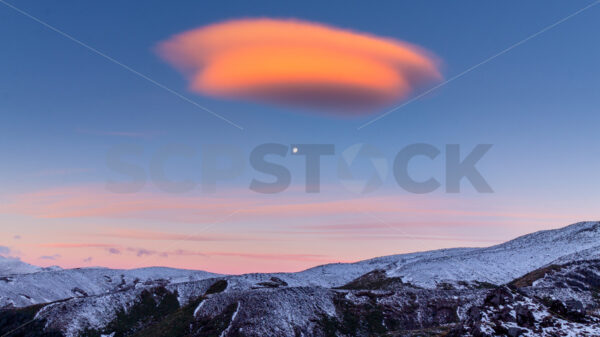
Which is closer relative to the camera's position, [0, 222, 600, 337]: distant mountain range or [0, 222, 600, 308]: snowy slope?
[0, 222, 600, 337]: distant mountain range

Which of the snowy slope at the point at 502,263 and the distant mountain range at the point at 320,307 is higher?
the snowy slope at the point at 502,263

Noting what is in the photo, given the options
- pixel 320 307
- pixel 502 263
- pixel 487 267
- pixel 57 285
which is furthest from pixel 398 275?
pixel 57 285

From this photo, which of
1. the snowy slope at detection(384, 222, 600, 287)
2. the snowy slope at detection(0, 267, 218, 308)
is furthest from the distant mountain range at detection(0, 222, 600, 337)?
the snowy slope at detection(384, 222, 600, 287)

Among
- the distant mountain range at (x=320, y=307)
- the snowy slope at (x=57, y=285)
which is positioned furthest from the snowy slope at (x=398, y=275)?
the distant mountain range at (x=320, y=307)

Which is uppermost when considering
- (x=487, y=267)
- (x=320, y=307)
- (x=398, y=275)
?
(x=487, y=267)

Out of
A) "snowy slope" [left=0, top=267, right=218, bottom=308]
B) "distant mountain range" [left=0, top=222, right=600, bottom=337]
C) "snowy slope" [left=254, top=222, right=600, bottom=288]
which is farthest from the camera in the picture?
"snowy slope" [left=254, top=222, right=600, bottom=288]

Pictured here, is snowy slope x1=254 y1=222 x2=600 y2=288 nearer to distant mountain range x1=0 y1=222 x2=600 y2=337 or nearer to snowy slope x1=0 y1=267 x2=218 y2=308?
distant mountain range x1=0 y1=222 x2=600 y2=337

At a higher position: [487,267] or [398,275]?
[487,267]

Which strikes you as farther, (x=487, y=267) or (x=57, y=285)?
(x=57, y=285)

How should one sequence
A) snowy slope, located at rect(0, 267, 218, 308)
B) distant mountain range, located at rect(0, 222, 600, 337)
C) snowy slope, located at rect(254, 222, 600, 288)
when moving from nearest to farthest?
distant mountain range, located at rect(0, 222, 600, 337) → snowy slope, located at rect(0, 267, 218, 308) → snowy slope, located at rect(254, 222, 600, 288)

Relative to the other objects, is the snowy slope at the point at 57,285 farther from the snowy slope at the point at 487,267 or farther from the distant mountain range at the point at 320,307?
the snowy slope at the point at 487,267

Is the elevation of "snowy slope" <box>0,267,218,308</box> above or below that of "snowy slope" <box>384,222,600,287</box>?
below

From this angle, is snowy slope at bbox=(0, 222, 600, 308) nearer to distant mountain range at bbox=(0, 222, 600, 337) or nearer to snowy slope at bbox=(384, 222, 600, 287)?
snowy slope at bbox=(384, 222, 600, 287)

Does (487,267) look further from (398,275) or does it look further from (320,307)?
(320,307)
